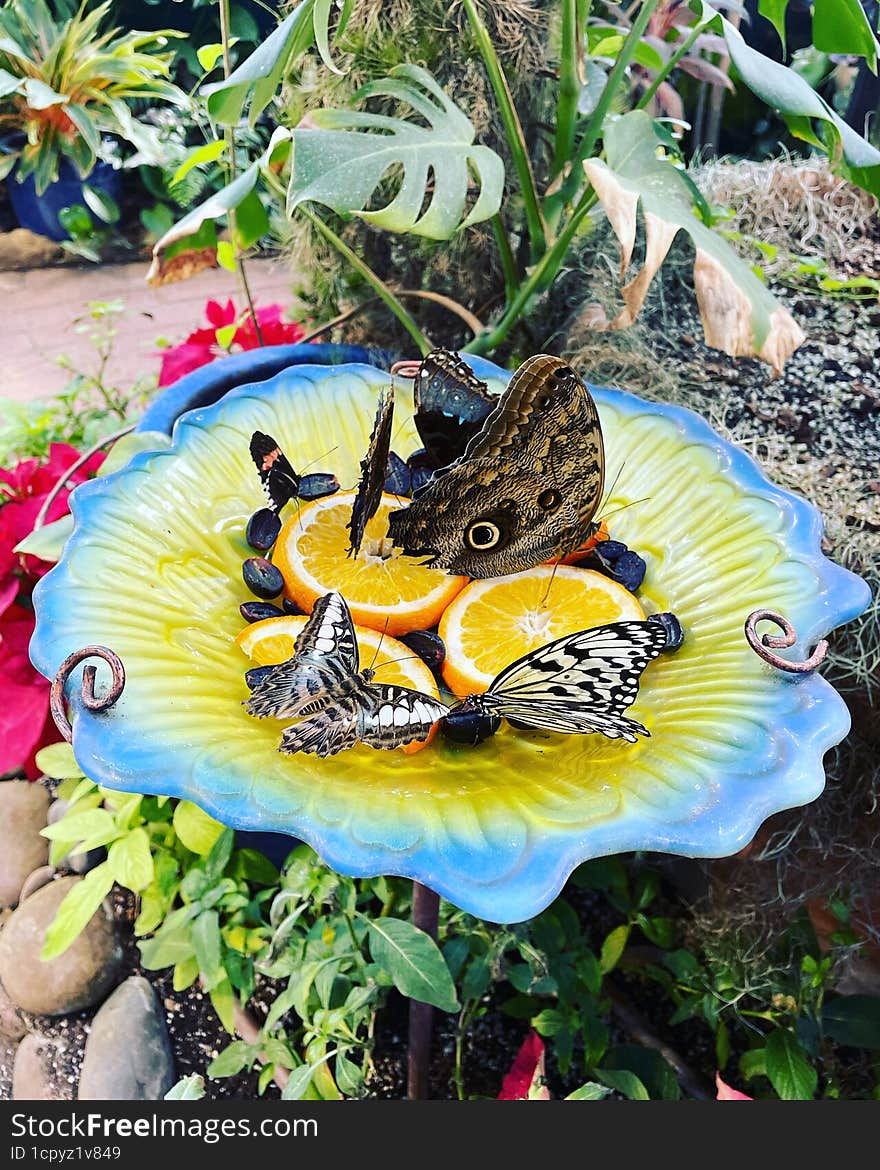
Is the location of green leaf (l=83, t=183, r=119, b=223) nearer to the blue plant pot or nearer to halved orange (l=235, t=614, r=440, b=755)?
the blue plant pot

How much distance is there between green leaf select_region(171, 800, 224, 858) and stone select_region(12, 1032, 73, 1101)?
14.7 inches

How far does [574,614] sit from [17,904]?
1000mm

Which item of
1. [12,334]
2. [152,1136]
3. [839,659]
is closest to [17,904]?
[152,1136]

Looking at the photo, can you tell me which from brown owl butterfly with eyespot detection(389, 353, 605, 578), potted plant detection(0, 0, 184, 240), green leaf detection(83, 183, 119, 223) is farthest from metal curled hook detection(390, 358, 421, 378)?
green leaf detection(83, 183, 119, 223)

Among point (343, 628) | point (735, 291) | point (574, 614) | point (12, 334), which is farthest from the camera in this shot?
point (12, 334)

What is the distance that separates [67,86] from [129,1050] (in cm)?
211

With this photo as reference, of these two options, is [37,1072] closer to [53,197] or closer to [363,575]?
[363,575]

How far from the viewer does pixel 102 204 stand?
2.80 metres

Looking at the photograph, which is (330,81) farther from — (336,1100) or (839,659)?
(336,1100)

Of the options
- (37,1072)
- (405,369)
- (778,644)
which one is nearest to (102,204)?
(405,369)

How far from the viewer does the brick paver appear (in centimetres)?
238

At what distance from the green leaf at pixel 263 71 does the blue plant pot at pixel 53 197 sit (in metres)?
2.33

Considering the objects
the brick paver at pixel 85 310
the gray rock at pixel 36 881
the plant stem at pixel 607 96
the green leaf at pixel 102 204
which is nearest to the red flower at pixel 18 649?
the gray rock at pixel 36 881

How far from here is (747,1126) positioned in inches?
31.3
